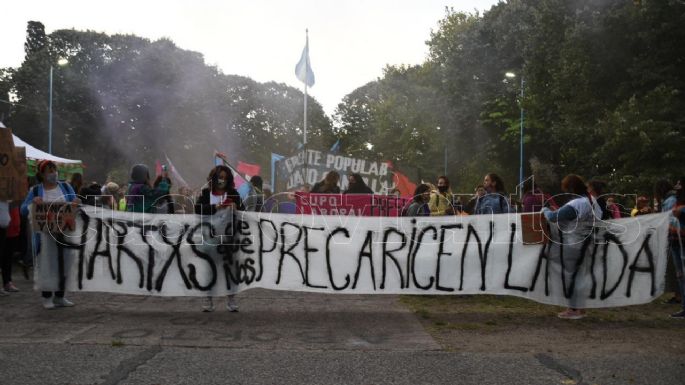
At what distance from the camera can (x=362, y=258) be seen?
741cm

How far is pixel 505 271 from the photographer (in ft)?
24.1

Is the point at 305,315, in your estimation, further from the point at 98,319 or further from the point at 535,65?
the point at 535,65

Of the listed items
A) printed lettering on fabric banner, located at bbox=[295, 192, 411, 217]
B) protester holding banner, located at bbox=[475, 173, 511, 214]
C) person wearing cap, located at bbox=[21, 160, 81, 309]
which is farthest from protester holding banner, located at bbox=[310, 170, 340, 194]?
person wearing cap, located at bbox=[21, 160, 81, 309]

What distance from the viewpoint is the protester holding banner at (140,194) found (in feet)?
27.8

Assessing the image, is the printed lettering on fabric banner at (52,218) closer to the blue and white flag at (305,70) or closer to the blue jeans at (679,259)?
the blue jeans at (679,259)

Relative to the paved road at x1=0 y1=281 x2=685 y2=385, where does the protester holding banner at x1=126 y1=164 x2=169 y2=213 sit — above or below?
above

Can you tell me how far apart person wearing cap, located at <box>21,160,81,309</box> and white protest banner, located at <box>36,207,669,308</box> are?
8.7 inches

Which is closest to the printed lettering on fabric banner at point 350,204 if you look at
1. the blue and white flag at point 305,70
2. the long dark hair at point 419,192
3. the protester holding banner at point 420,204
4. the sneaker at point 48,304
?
the long dark hair at point 419,192

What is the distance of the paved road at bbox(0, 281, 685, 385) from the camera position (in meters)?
4.62

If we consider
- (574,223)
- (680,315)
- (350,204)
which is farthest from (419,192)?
(680,315)

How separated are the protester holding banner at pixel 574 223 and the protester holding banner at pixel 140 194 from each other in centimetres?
491

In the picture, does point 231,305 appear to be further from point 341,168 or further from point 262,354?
point 341,168

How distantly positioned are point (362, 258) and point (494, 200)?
217 cm

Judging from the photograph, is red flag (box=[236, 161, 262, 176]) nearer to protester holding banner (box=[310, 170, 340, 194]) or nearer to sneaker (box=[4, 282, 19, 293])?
protester holding banner (box=[310, 170, 340, 194])
